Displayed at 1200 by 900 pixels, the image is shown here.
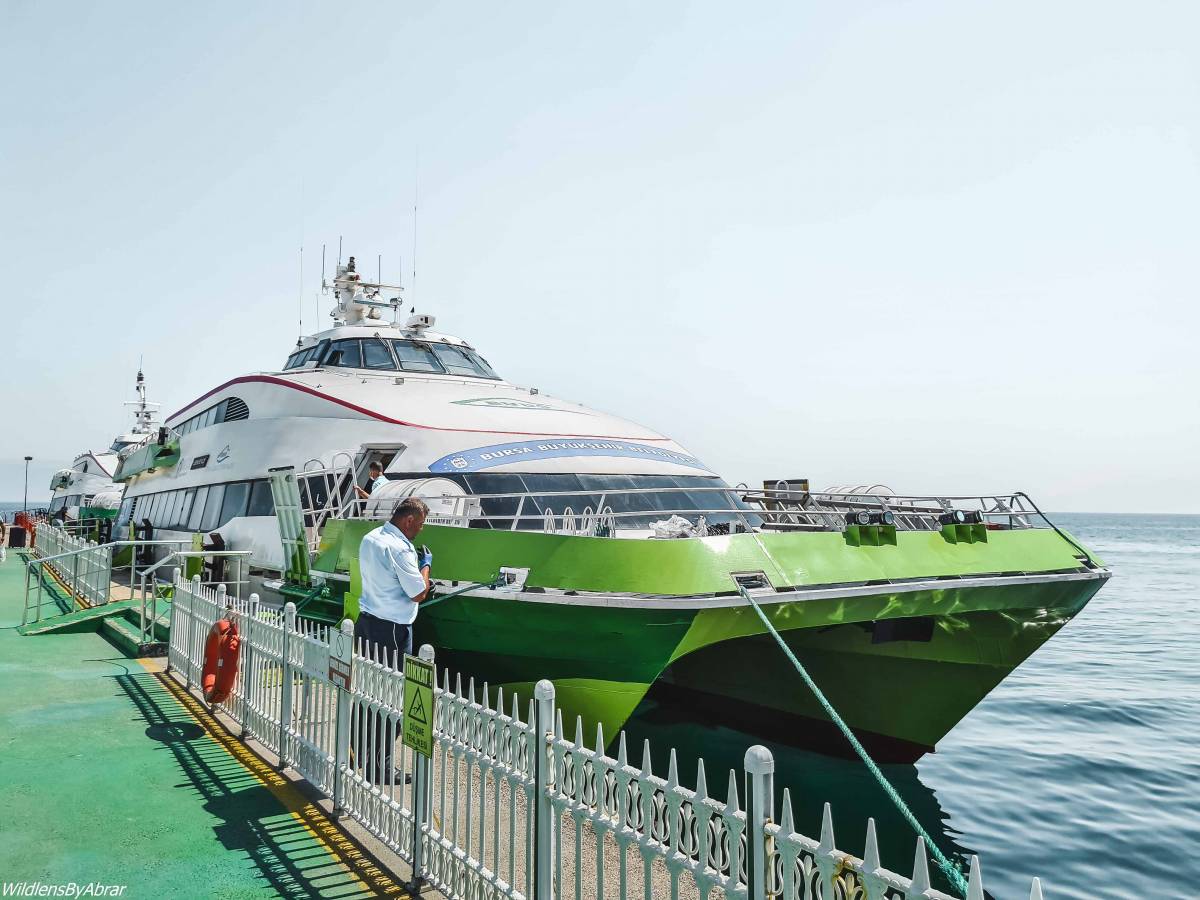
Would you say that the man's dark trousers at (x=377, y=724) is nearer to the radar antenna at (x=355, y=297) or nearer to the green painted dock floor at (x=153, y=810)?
the green painted dock floor at (x=153, y=810)

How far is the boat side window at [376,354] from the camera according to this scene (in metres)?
16.0

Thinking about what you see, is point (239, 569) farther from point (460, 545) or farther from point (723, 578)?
point (723, 578)

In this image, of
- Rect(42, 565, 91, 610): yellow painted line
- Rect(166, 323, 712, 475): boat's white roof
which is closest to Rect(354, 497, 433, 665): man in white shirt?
Rect(166, 323, 712, 475): boat's white roof

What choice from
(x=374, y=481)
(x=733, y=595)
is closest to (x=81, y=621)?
(x=374, y=481)

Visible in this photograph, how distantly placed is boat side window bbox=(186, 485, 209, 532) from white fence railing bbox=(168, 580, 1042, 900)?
10241mm

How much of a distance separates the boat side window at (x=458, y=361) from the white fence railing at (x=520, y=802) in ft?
29.5

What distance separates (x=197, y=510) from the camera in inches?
691

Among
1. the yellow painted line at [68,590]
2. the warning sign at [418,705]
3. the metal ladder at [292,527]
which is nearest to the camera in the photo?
the warning sign at [418,705]

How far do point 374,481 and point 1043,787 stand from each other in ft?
30.7

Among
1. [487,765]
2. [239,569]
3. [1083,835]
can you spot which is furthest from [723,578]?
[239,569]

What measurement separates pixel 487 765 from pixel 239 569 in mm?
11227

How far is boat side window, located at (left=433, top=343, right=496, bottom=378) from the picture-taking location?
16.5 meters

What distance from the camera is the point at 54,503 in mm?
55875

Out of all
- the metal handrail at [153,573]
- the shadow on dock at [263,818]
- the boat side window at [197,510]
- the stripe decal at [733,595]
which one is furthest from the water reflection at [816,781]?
the boat side window at [197,510]
